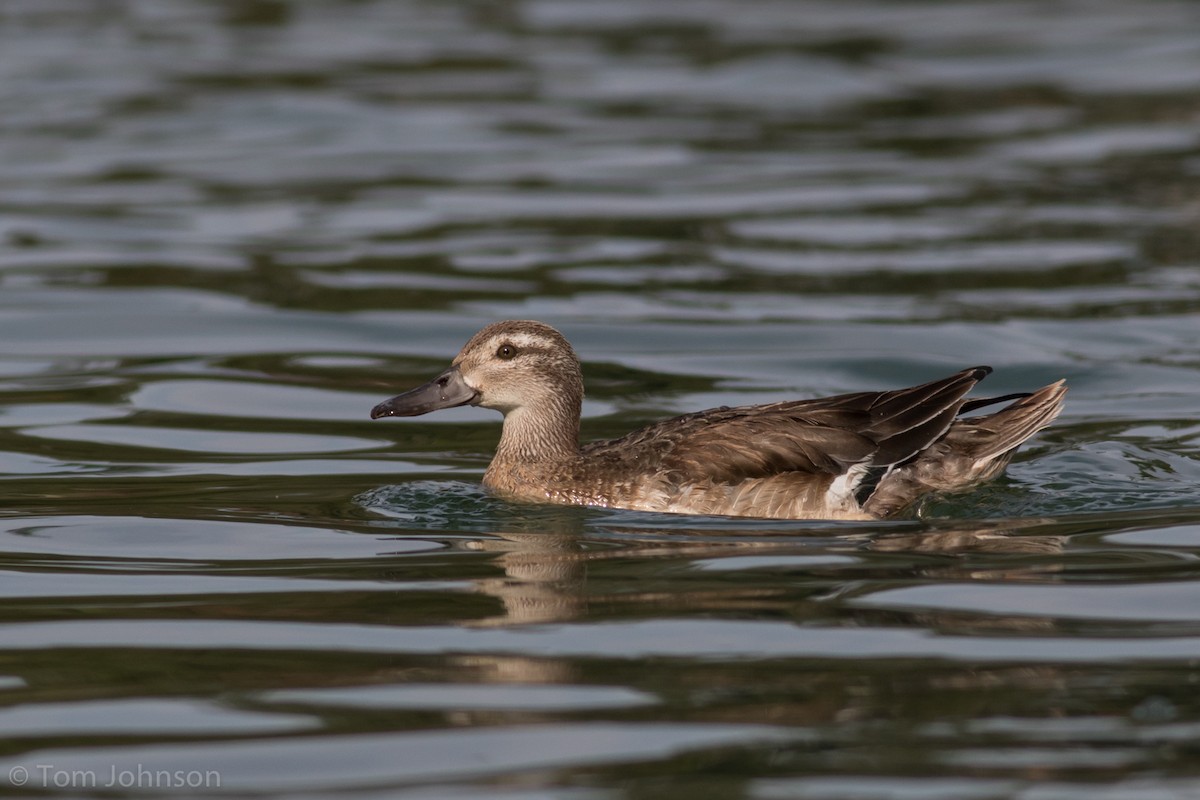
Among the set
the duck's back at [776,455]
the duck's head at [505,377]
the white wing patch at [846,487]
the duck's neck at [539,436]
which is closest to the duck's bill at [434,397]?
the duck's head at [505,377]

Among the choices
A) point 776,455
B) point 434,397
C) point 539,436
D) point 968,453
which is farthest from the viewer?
point 539,436

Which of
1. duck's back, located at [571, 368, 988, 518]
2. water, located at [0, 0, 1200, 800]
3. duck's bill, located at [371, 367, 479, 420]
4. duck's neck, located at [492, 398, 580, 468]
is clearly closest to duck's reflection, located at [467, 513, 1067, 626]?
water, located at [0, 0, 1200, 800]

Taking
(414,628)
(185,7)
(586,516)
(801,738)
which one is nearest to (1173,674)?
(801,738)

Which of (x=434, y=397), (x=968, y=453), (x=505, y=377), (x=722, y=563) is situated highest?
(x=505, y=377)

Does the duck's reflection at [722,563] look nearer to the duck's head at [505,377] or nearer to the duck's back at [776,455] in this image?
the duck's back at [776,455]

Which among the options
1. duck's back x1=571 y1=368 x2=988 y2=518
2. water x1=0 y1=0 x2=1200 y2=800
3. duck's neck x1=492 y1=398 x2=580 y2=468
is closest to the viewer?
water x1=0 y1=0 x2=1200 y2=800

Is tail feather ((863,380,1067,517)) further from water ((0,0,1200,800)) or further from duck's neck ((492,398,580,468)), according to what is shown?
duck's neck ((492,398,580,468))

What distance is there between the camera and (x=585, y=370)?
13.8 metres

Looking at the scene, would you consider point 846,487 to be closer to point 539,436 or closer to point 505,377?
point 539,436

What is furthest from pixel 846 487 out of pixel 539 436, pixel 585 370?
pixel 585 370

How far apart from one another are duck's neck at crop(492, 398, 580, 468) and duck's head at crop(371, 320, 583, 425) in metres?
0.01

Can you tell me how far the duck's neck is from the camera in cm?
Result: 1006

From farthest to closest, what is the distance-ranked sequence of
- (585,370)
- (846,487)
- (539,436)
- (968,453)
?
(585,370) < (539,436) < (968,453) < (846,487)

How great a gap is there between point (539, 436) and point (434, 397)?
1.96 feet
